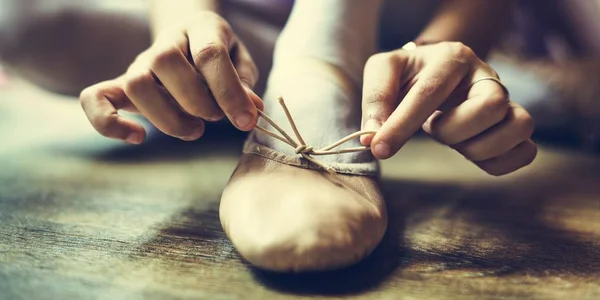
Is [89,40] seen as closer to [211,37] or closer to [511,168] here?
[211,37]

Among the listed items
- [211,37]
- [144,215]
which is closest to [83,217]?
[144,215]

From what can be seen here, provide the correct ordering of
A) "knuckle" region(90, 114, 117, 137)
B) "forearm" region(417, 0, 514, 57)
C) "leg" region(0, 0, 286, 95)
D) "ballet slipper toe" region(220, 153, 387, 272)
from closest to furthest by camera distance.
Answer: "ballet slipper toe" region(220, 153, 387, 272), "knuckle" region(90, 114, 117, 137), "forearm" region(417, 0, 514, 57), "leg" region(0, 0, 286, 95)

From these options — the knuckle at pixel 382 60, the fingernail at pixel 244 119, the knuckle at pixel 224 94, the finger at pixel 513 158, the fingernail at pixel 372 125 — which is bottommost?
the finger at pixel 513 158

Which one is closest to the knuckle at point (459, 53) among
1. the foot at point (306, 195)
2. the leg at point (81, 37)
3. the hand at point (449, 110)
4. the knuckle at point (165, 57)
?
the hand at point (449, 110)

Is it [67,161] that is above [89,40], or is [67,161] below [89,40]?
below

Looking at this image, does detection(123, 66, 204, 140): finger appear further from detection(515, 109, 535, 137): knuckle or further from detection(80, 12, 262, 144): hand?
detection(515, 109, 535, 137): knuckle

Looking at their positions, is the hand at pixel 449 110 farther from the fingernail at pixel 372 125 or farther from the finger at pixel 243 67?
the finger at pixel 243 67

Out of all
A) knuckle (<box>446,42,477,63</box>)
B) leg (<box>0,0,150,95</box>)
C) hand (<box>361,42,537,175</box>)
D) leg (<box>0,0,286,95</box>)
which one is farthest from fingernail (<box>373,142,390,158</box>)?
leg (<box>0,0,150,95</box>)
